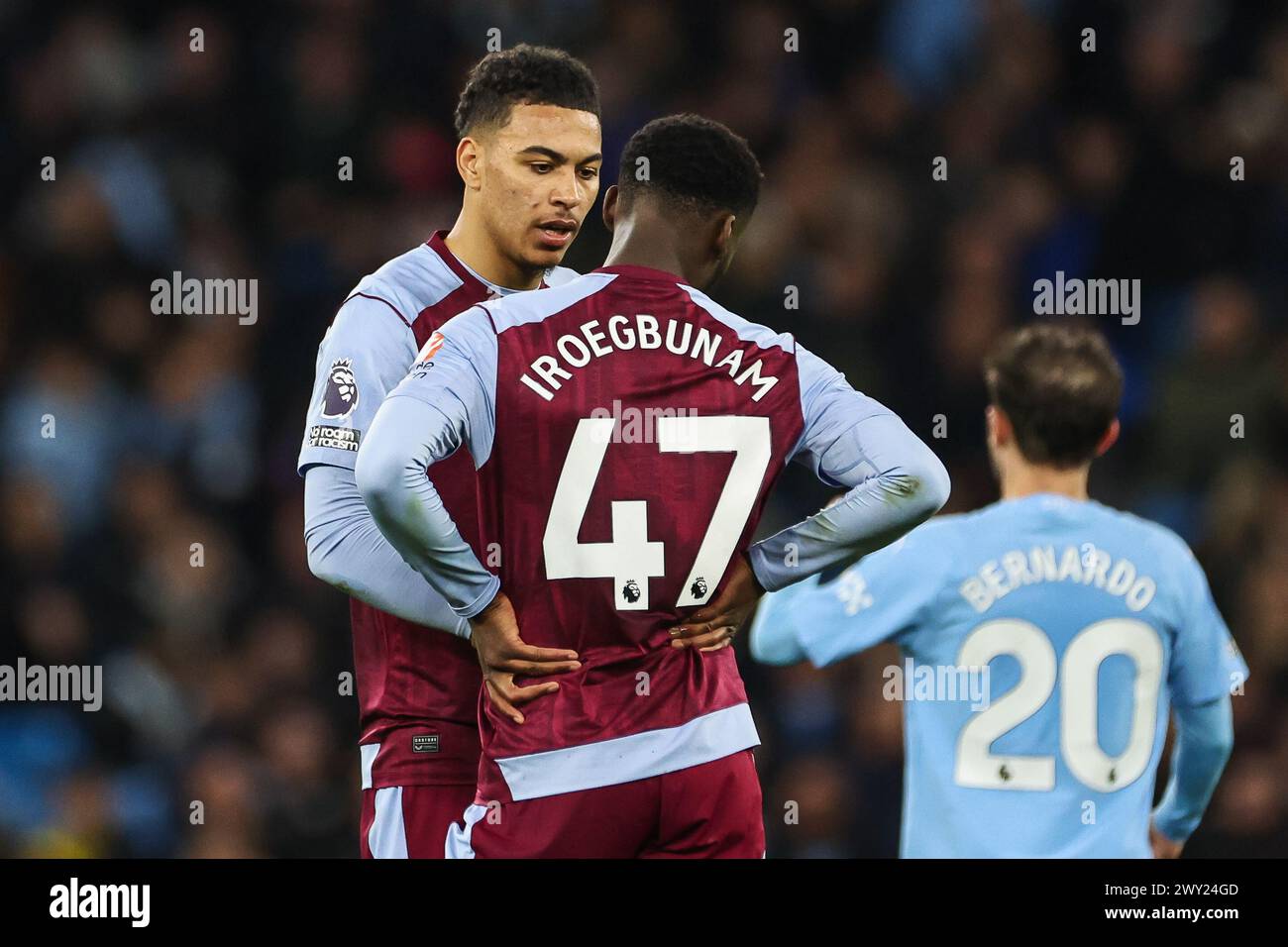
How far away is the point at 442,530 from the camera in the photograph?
2.55 meters

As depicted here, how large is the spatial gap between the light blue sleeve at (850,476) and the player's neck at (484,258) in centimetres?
63

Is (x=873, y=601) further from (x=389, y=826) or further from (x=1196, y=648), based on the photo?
(x=389, y=826)

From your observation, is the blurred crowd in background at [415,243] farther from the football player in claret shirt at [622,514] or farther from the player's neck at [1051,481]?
the football player in claret shirt at [622,514]

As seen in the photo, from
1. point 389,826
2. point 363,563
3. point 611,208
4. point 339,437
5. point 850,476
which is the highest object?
point 611,208

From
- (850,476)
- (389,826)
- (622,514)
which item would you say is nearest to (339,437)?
(622,514)

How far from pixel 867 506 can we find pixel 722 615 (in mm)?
305

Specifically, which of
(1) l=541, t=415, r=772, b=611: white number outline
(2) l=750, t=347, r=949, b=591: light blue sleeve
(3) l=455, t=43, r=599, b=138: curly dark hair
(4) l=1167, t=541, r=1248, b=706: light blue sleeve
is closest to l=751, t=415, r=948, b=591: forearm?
(2) l=750, t=347, r=949, b=591: light blue sleeve

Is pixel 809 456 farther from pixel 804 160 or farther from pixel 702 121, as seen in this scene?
pixel 804 160

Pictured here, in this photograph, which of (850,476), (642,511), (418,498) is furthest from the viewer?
(850,476)

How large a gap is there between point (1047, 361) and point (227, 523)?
3442mm

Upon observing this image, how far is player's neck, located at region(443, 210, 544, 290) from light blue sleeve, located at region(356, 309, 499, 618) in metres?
0.43

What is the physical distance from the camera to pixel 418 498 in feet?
8.21

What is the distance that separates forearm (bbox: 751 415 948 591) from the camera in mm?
2674
